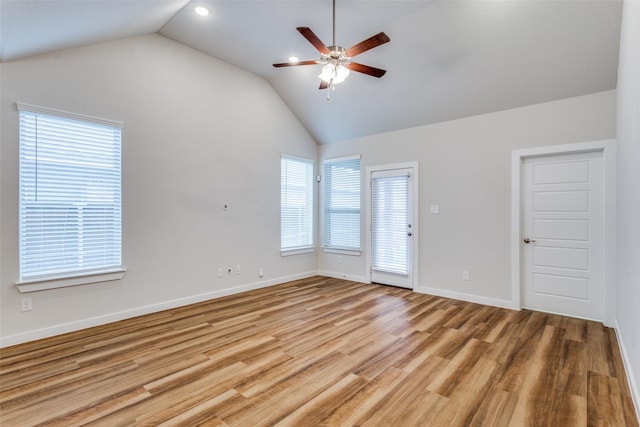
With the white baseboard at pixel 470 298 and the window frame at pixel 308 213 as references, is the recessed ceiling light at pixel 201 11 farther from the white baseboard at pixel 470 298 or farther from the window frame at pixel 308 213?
the white baseboard at pixel 470 298

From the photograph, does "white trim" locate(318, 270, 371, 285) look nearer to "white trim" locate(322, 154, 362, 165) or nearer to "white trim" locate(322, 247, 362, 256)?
"white trim" locate(322, 247, 362, 256)

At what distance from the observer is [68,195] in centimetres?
331

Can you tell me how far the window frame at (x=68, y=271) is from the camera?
303cm

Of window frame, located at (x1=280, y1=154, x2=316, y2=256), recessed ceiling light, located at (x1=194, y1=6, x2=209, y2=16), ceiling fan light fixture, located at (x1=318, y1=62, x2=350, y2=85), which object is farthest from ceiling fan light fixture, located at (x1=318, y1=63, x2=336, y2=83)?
window frame, located at (x1=280, y1=154, x2=316, y2=256)

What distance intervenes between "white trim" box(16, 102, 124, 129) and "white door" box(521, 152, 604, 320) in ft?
17.3

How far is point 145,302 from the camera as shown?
3.88 m

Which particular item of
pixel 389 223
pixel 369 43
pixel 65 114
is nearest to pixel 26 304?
pixel 65 114

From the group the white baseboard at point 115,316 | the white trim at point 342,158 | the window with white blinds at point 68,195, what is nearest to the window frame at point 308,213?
the white trim at point 342,158

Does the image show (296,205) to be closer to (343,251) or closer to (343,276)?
(343,251)

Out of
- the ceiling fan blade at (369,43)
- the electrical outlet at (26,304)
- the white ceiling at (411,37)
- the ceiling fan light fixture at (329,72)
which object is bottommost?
the electrical outlet at (26,304)

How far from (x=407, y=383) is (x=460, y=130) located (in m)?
3.70

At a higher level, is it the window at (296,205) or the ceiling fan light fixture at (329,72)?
the ceiling fan light fixture at (329,72)

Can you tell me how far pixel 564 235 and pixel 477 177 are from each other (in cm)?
127

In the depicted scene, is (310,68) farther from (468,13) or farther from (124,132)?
(124,132)
